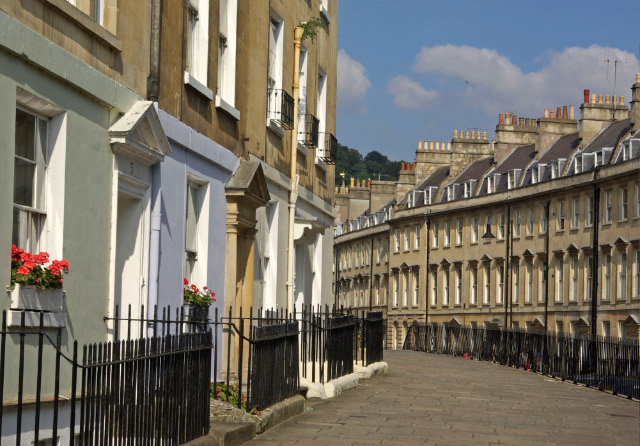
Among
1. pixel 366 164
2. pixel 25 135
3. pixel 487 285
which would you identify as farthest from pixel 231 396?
pixel 366 164

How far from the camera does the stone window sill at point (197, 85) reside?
13.5 metres

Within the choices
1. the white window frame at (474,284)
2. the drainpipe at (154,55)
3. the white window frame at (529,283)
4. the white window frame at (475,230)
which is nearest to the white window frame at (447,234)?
the white window frame at (475,230)

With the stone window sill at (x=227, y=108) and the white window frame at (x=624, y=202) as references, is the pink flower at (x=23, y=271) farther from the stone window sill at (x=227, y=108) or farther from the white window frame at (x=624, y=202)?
the white window frame at (x=624, y=202)

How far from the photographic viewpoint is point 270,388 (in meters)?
12.5

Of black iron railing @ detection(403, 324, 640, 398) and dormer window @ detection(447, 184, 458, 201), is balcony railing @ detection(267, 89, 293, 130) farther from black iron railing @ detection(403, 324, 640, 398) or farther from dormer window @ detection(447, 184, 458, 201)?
dormer window @ detection(447, 184, 458, 201)

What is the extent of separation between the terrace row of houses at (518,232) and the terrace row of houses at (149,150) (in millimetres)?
40981

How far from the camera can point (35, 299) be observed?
9211mm

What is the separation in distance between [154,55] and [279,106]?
20.4ft

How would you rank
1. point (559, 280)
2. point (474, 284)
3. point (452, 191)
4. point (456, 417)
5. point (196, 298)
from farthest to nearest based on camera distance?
1. point (452, 191)
2. point (474, 284)
3. point (559, 280)
4. point (456, 417)
5. point (196, 298)

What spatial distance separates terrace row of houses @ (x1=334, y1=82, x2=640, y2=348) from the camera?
5894 centimetres

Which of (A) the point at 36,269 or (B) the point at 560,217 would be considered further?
(B) the point at 560,217

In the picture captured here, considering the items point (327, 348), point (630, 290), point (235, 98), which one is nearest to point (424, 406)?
point (327, 348)

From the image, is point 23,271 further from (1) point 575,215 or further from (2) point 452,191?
(2) point 452,191

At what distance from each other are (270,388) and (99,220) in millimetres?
2929
